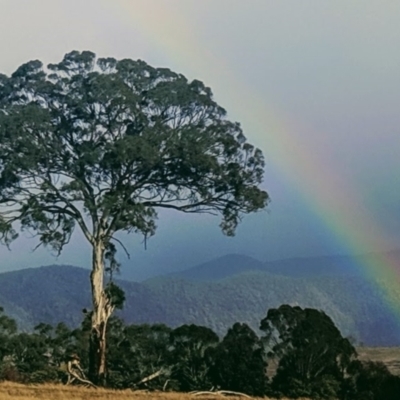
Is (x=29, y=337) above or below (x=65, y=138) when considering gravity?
below

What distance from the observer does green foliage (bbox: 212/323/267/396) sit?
121ft

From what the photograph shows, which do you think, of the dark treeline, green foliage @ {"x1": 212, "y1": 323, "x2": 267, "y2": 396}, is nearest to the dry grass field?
the dark treeline

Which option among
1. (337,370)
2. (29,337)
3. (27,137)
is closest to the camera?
(27,137)

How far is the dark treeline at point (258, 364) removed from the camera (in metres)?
36.7

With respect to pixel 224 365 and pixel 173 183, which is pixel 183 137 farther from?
pixel 224 365

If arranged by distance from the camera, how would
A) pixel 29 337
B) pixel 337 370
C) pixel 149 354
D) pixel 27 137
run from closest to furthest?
pixel 27 137 < pixel 337 370 < pixel 149 354 < pixel 29 337

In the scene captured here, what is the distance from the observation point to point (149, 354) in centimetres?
4228

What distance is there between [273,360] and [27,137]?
14.4m

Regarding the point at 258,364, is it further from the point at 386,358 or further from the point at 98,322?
the point at 386,358

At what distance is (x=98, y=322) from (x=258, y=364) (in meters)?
7.40

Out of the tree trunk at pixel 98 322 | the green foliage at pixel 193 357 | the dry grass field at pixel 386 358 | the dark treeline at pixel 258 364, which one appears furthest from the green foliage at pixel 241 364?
the dry grass field at pixel 386 358

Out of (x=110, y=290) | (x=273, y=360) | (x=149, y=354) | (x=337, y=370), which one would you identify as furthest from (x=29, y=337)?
(x=337, y=370)

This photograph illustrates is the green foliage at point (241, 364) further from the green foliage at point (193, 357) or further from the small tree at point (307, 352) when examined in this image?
the small tree at point (307, 352)

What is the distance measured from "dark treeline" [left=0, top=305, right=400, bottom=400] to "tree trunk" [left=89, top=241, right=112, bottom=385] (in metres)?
0.71
